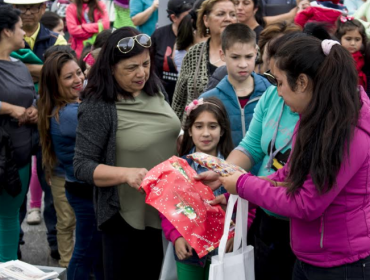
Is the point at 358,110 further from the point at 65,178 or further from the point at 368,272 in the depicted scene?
the point at 65,178

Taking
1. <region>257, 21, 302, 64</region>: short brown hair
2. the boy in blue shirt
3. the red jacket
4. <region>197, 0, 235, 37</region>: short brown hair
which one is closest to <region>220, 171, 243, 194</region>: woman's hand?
the boy in blue shirt

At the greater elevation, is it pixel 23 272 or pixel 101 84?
pixel 101 84

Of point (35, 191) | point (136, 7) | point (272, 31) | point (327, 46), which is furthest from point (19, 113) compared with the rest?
point (136, 7)

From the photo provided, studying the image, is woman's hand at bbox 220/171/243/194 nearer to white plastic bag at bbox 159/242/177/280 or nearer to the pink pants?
white plastic bag at bbox 159/242/177/280

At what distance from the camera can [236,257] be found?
2961 millimetres

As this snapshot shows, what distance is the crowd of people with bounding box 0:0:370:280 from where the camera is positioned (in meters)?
2.60

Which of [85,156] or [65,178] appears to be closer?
[85,156]

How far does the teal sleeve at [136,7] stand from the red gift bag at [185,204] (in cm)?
568

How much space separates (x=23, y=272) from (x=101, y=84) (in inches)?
43.4

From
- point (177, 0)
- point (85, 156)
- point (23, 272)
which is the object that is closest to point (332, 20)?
point (177, 0)

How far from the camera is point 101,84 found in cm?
349

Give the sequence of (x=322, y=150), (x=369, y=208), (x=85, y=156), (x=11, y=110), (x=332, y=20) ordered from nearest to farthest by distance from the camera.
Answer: (x=322, y=150), (x=369, y=208), (x=85, y=156), (x=11, y=110), (x=332, y=20)

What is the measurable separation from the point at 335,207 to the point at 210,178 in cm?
81

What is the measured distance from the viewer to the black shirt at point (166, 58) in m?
6.51
